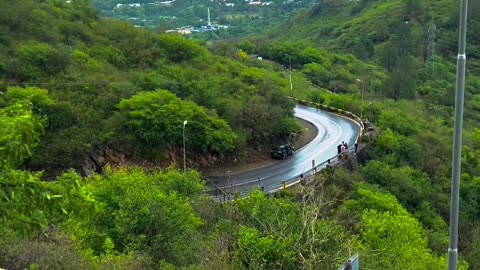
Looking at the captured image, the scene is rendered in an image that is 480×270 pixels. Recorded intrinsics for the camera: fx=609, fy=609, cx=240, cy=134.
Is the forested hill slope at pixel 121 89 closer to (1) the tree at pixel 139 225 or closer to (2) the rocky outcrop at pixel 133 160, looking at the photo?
(2) the rocky outcrop at pixel 133 160

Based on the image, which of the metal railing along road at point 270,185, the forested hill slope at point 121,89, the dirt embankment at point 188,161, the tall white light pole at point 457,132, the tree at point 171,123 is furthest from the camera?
the tree at point 171,123

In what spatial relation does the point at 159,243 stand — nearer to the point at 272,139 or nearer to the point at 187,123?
the point at 187,123

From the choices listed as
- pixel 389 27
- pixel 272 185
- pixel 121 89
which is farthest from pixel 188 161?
pixel 389 27

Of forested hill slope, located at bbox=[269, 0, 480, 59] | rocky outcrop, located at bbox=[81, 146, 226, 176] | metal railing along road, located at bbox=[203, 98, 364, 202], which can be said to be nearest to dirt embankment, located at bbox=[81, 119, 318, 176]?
rocky outcrop, located at bbox=[81, 146, 226, 176]

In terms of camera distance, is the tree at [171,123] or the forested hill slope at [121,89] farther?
the tree at [171,123]

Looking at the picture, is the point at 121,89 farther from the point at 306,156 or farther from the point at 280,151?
the point at 306,156

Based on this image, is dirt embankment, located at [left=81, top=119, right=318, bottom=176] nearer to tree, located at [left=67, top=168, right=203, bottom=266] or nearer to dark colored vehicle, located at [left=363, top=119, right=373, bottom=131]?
dark colored vehicle, located at [left=363, top=119, right=373, bottom=131]

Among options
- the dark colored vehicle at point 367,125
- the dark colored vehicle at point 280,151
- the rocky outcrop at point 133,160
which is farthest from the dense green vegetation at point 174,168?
the dark colored vehicle at point 280,151

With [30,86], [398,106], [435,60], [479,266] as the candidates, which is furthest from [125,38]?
[435,60]
